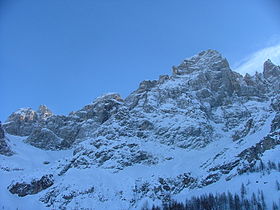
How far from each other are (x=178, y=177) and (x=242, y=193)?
44293 millimetres

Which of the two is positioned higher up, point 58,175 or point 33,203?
point 58,175

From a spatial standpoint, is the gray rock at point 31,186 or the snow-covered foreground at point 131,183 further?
the gray rock at point 31,186

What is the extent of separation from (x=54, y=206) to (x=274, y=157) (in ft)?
297

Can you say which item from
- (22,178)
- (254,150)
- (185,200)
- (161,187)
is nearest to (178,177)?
(161,187)

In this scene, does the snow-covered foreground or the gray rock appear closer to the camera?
the snow-covered foreground

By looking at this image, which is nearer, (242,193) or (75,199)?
(242,193)

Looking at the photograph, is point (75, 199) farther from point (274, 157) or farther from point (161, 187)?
point (274, 157)

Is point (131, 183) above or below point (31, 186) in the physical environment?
below

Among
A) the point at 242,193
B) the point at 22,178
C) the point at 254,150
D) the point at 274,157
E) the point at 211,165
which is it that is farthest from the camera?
the point at 22,178

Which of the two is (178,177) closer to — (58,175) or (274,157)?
(274,157)

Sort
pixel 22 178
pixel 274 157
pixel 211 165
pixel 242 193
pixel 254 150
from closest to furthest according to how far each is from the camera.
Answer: pixel 242 193
pixel 274 157
pixel 254 150
pixel 211 165
pixel 22 178

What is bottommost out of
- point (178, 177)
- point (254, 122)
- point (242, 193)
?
point (242, 193)

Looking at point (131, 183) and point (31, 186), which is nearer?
point (131, 183)

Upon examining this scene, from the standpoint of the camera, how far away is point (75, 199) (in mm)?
171625
